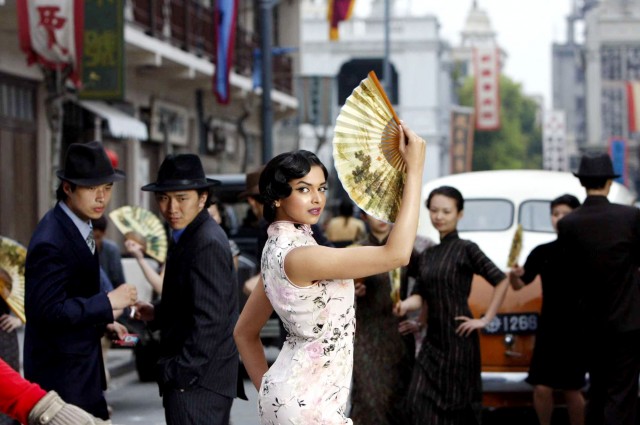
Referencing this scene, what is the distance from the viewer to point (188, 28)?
27.6 metres

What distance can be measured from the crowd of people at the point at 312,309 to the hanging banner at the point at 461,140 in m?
55.3

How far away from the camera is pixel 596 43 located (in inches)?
5285

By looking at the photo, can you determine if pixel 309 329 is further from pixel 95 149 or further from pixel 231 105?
pixel 231 105

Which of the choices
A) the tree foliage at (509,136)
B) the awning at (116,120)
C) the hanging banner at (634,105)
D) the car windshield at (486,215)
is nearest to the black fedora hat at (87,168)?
the car windshield at (486,215)

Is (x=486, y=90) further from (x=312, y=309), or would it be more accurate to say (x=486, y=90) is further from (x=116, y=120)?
(x=312, y=309)

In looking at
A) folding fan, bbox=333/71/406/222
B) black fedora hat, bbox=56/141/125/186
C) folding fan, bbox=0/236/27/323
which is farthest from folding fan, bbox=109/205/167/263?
folding fan, bbox=333/71/406/222

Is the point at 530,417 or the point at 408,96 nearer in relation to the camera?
the point at 530,417

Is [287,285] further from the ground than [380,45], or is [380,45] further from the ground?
[380,45]

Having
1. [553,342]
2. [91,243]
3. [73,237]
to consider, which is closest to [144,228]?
[553,342]

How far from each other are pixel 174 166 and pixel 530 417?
18.6ft

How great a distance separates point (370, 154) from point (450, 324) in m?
4.35

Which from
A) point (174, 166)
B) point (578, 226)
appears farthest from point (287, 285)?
point (578, 226)

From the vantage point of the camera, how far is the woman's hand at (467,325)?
8.66 metres

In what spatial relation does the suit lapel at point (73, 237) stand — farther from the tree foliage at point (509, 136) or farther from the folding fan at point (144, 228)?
the tree foliage at point (509, 136)
